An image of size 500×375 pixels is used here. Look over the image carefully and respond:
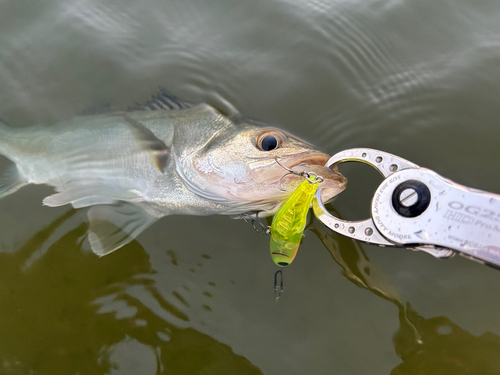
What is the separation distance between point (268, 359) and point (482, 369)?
1.37 m

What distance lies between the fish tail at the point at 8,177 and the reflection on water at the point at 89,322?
0.54 meters

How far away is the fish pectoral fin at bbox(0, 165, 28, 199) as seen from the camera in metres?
2.90

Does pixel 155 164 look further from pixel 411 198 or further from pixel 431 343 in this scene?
pixel 431 343

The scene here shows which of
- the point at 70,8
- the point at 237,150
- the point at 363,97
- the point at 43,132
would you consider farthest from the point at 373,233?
the point at 70,8

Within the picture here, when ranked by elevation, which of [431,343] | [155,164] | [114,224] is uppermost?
[155,164]

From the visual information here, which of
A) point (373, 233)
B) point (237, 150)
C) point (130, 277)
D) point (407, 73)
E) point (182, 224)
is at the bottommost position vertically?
point (130, 277)

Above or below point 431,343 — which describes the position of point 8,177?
above

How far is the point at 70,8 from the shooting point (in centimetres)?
355

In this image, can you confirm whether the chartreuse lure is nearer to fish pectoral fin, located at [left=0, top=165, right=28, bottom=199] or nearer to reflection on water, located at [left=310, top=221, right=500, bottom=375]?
reflection on water, located at [left=310, top=221, right=500, bottom=375]

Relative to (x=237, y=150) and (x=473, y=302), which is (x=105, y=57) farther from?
(x=473, y=302)

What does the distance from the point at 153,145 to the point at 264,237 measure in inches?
42.1

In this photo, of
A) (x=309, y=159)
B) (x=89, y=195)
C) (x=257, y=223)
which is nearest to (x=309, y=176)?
(x=309, y=159)

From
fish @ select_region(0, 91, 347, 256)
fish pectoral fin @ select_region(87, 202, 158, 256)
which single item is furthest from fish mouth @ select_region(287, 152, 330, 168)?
fish pectoral fin @ select_region(87, 202, 158, 256)

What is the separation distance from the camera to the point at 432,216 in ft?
5.39
